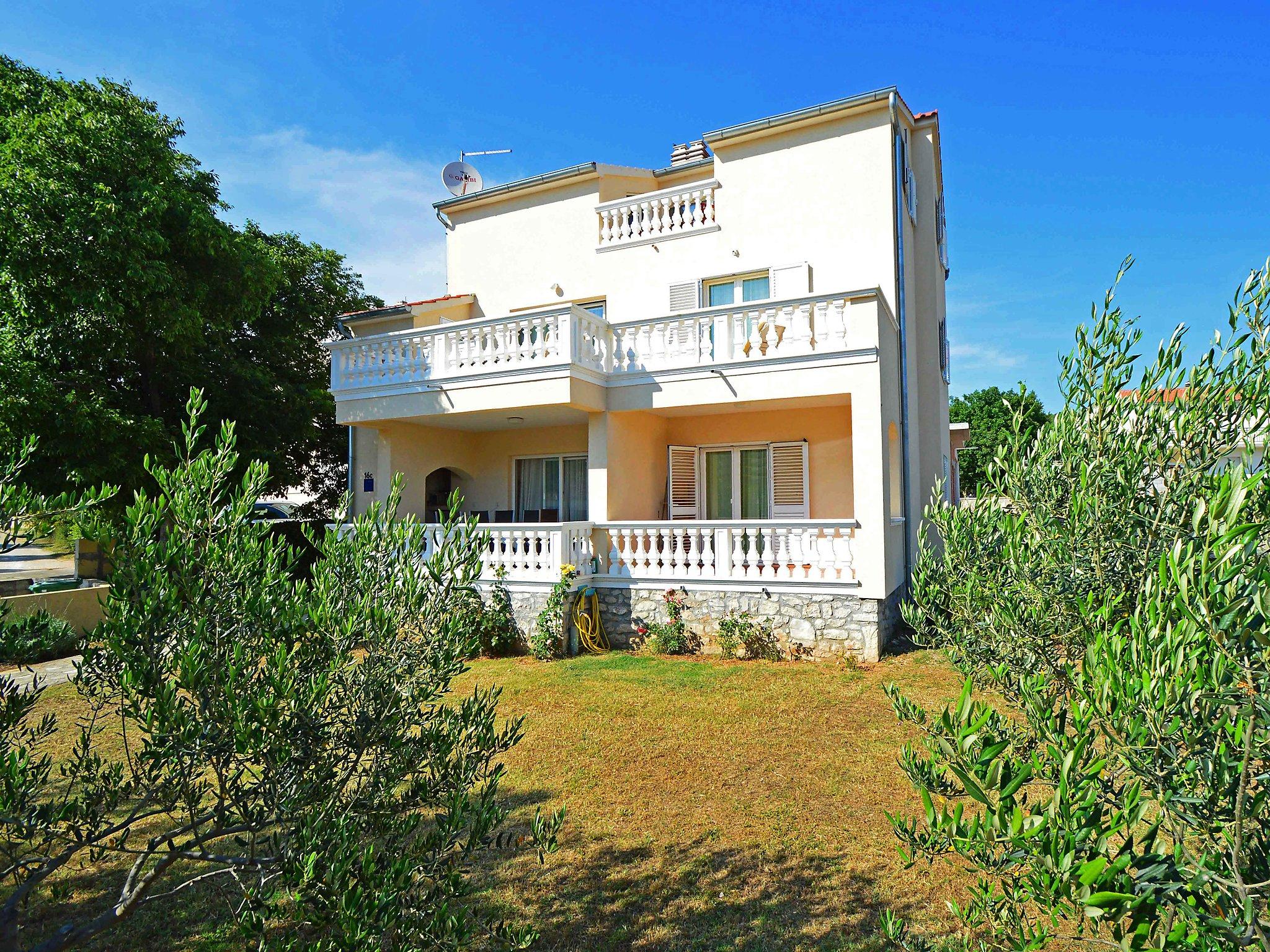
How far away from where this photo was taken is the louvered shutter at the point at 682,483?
14570mm

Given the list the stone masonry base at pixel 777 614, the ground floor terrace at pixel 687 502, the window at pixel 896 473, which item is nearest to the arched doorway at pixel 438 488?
the ground floor terrace at pixel 687 502

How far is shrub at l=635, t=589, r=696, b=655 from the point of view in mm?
11719

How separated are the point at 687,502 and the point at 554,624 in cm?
421

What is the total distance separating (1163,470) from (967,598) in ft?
4.43

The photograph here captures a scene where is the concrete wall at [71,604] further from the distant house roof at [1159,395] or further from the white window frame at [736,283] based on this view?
the distant house roof at [1159,395]

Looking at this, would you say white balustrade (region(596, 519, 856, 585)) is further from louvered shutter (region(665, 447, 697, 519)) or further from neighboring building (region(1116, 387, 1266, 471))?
neighboring building (region(1116, 387, 1266, 471))

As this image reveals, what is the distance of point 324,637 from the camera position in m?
3.04

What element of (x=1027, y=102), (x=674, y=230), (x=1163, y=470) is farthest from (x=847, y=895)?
(x=674, y=230)

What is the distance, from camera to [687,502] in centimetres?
1457

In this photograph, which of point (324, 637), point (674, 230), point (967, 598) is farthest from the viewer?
point (674, 230)

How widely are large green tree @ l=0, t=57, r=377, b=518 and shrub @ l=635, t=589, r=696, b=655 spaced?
973 cm

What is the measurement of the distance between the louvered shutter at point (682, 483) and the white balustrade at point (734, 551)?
5.98 feet

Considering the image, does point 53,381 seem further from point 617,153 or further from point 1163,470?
point 1163,470

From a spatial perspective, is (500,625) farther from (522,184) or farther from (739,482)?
(522,184)
